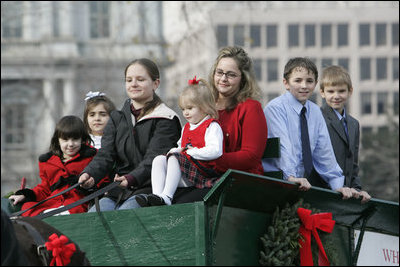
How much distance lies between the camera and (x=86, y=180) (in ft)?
22.1

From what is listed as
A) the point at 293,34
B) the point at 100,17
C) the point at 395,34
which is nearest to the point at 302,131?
the point at 100,17

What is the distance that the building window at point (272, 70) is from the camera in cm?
7481

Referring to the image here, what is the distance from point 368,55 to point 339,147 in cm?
7051

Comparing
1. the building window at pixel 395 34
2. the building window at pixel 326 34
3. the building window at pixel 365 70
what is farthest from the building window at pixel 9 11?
the building window at pixel 365 70

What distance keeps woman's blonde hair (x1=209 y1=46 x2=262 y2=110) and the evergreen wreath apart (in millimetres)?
1040

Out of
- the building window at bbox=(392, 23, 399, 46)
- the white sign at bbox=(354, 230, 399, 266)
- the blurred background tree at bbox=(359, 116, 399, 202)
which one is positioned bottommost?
the blurred background tree at bbox=(359, 116, 399, 202)

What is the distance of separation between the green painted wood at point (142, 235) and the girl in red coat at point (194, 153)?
50 cm

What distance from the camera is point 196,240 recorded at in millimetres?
5594

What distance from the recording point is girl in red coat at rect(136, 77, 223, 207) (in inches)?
251

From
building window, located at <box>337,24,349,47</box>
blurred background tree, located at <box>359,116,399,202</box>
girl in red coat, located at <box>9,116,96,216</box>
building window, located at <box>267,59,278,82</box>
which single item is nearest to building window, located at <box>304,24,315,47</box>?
building window, located at <box>337,24,349,47</box>

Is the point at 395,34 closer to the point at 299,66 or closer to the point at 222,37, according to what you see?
the point at 222,37

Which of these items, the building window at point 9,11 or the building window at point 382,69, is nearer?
the building window at point 9,11

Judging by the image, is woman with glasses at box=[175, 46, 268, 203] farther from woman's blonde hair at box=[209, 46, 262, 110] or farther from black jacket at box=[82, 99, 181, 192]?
black jacket at box=[82, 99, 181, 192]

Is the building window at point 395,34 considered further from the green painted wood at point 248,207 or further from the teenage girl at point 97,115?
the green painted wood at point 248,207
